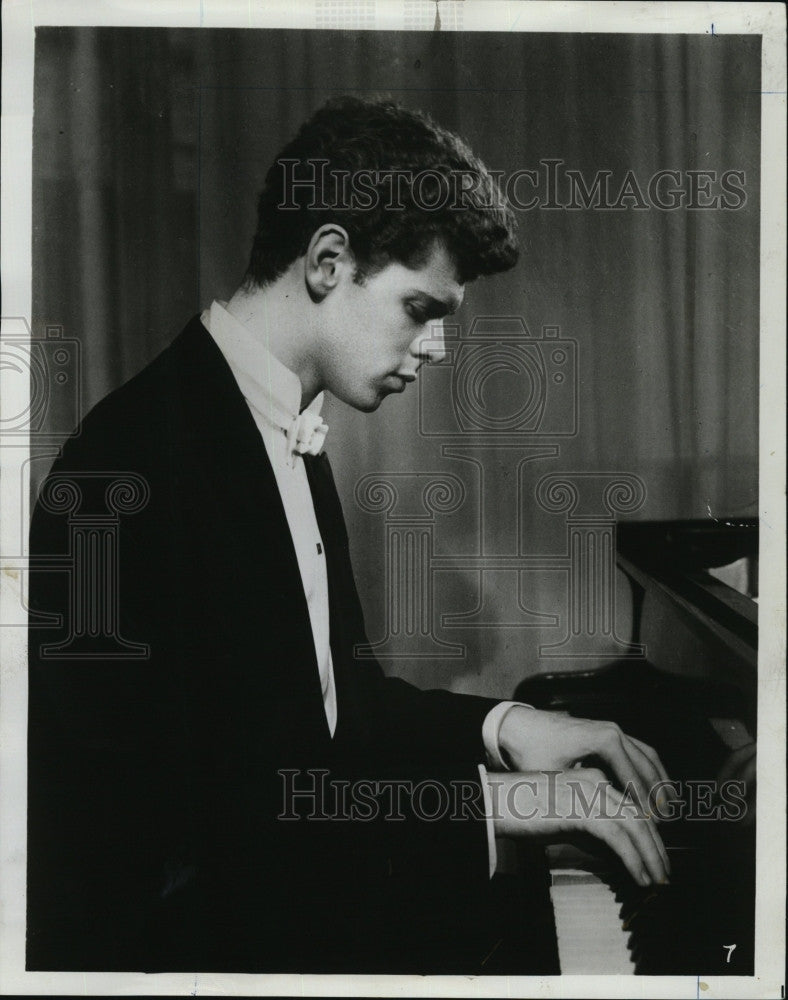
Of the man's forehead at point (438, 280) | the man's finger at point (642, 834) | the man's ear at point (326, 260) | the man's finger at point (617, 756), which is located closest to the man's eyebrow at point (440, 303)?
the man's forehead at point (438, 280)

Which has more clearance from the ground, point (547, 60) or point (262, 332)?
point (547, 60)

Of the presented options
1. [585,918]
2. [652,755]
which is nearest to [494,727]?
[652,755]

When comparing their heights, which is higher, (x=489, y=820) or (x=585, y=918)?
(x=489, y=820)

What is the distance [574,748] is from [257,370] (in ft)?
3.60

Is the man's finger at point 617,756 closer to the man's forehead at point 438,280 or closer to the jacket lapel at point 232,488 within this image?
the jacket lapel at point 232,488

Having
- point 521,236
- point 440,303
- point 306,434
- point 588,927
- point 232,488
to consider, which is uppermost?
point 521,236

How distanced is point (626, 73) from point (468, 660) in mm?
1361

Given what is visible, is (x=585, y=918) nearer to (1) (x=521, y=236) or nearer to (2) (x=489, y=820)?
(2) (x=489, y=820)

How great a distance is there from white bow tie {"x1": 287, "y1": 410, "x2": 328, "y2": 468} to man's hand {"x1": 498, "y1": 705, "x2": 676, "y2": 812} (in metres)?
0.74

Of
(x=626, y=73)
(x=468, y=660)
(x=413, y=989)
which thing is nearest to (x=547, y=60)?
(x=626, y=73)

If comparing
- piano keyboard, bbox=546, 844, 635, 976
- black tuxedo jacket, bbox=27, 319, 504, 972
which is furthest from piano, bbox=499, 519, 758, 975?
black tuxedo jacket, bbox=27, 319, 504, 972

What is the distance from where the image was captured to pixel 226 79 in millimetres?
2070

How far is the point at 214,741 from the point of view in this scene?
2061mm

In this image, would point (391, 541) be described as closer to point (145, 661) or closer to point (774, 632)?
point (145, 661)
